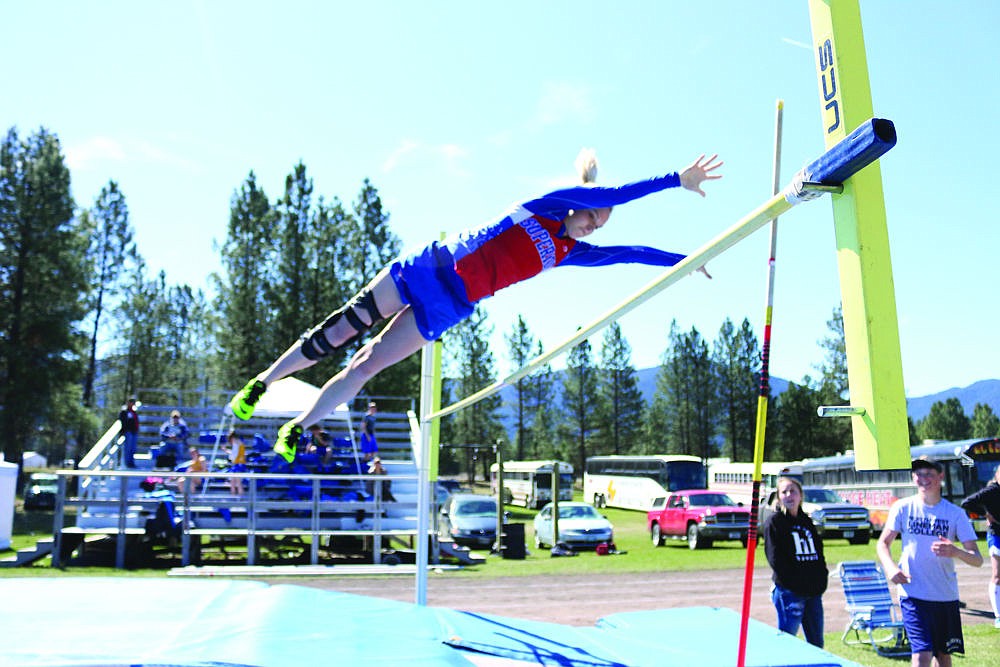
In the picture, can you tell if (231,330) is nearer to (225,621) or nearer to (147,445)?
(147,445)

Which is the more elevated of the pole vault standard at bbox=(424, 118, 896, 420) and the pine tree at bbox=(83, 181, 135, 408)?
the pine tree at bbox=(83, 181, 135, 408)

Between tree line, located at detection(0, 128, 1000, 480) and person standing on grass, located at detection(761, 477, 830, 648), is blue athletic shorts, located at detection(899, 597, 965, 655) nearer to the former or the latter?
person standing on grass, located at detection(761, 477, 830, 648)

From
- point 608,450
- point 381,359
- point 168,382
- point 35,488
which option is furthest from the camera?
point 608,450

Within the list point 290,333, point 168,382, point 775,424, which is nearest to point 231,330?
point 290,333

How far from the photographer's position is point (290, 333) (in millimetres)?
29828

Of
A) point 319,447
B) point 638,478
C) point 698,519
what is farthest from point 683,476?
point 319,447

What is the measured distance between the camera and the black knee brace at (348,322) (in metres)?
3.99

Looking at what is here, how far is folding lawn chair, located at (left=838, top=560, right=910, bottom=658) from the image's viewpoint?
21.4 ft

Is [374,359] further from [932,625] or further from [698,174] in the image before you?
[932,625]

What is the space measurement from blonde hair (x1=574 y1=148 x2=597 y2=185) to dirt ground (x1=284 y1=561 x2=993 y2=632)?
18.3ft

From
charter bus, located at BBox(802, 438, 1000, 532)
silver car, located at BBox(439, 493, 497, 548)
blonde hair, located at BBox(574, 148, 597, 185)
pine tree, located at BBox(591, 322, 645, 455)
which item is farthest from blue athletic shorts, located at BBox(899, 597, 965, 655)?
pine tree, located at BBox(591, 322, 645, 455)

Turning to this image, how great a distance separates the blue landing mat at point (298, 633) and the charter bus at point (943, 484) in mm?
13835

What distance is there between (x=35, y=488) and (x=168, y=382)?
2172 cm

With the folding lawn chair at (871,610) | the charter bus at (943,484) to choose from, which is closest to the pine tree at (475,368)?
the charter bus at (943,484)
